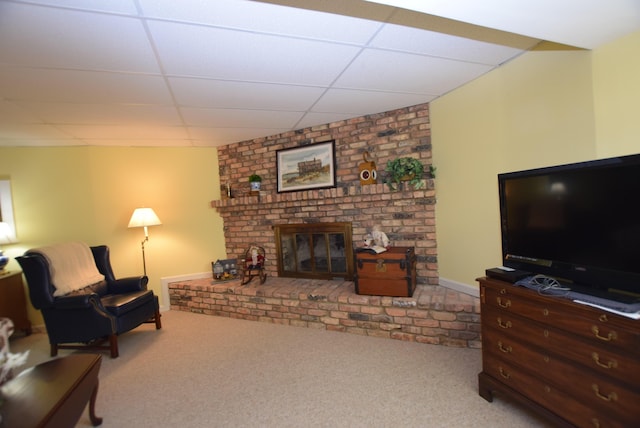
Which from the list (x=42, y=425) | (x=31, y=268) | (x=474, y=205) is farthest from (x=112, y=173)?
(x=474, y=205)

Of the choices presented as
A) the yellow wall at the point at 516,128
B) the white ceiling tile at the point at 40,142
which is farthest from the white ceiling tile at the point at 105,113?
the yellow wall at the point at 516,128

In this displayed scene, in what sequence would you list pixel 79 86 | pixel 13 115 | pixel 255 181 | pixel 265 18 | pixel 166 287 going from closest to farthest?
1. pixel 265 18
2. pixel 79 86
3. pixel 13 115
4. pixel 255 181
5. pixel 166 287

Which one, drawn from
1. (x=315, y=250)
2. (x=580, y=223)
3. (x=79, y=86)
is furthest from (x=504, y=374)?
(x=79, y=86)

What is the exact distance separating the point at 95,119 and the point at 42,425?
2.53 m

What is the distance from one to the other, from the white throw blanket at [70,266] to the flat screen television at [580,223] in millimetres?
3950

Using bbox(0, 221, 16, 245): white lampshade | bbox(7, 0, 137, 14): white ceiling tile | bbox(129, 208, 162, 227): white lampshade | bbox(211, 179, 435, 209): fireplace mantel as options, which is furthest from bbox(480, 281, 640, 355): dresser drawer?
bbox(0, 221, 16, 245): white lampshade

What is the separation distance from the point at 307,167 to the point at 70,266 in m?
2.81

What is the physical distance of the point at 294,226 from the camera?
12.3 feet

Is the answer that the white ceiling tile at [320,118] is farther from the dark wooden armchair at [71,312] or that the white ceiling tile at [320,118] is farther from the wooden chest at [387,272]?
the dark wooden armchair at [71,312]

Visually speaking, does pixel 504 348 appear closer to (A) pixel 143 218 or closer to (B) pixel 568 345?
(B) pixel 568 345

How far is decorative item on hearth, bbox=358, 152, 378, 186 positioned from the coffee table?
9.03 feet

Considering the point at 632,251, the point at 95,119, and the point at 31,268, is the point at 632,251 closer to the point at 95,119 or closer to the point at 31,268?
the point at 95,119

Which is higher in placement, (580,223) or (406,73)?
(406,73)

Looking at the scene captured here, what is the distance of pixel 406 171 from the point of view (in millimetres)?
2930
